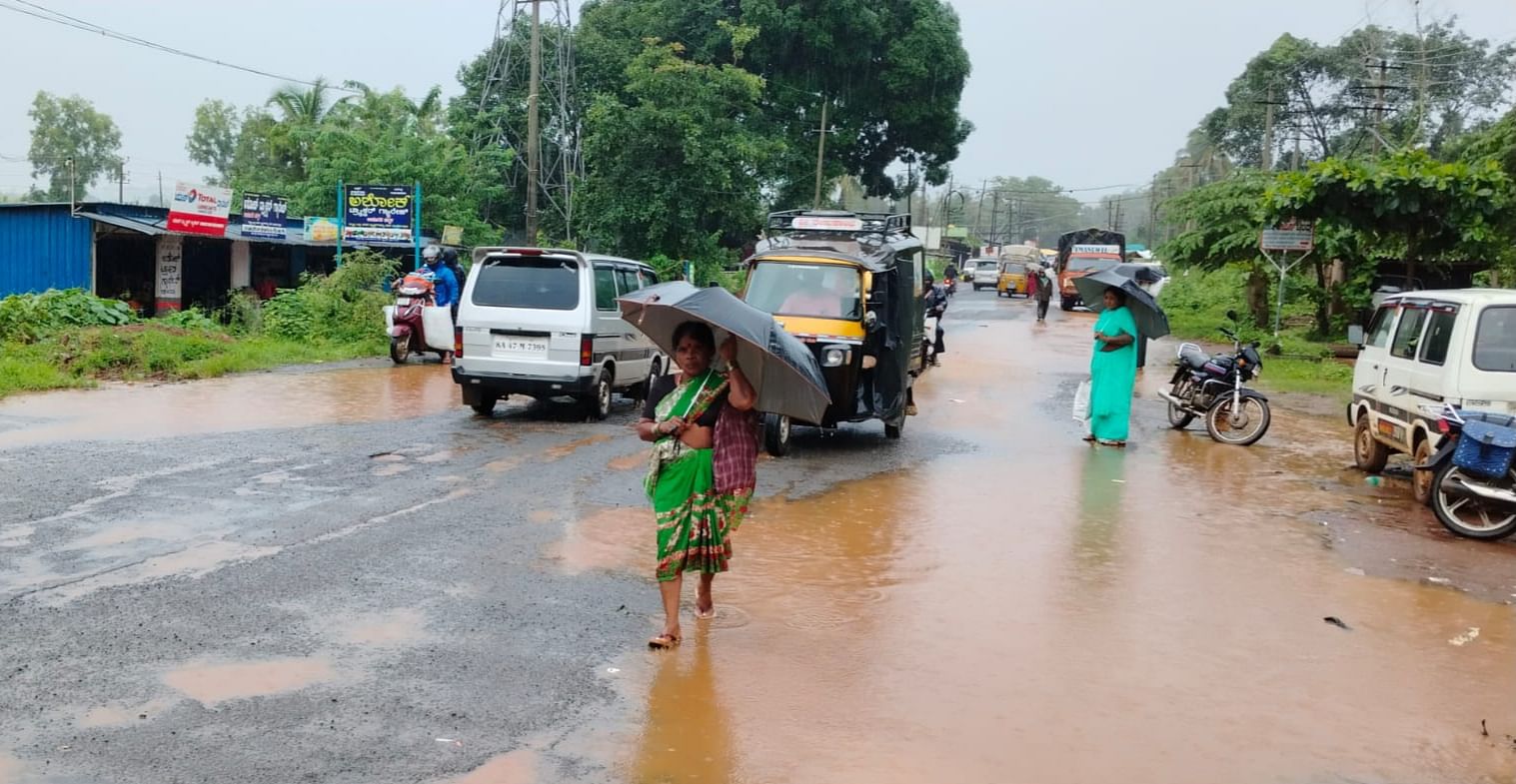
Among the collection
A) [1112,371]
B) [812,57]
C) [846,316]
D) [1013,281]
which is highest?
[812,57]

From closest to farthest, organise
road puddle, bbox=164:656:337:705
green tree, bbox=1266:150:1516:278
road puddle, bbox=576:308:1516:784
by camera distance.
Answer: road puddle, bbox=576:308:1516:784
road puddle, bbox=164:656:337:705
green tree, bbox=1266:150:1516:278

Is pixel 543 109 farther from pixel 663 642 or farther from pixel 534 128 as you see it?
pixel 663 642

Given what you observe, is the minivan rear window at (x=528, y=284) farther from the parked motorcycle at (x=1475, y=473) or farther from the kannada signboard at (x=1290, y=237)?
the kannada signboard at (x=1290, y=237)

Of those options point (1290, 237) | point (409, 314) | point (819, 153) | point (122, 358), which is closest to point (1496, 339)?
point (409, 314)

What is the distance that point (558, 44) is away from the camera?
123ft

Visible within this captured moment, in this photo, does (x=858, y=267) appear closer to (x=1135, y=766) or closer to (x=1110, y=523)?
(x=1110, y=523)

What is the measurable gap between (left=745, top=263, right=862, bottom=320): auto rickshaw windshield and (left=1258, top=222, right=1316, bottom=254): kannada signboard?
15.1 metres

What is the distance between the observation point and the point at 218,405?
1323cm

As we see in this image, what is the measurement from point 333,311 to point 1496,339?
56.8ft

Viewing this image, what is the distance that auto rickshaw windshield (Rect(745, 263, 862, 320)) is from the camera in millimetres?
12328

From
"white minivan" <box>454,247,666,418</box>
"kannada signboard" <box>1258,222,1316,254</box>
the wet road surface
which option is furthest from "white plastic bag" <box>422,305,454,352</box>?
"kannada signboard" <box>1258,222,1316,254</box>

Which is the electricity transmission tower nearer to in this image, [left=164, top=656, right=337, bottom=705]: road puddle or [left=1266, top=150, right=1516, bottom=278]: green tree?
[left=1266, top=150, right=1516, bottom=278]: green tree

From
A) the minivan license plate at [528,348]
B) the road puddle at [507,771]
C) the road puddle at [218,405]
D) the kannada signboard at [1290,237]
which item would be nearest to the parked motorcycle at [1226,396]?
the minivan license plate at [528,348]

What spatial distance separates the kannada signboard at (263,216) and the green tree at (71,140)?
41.2 metres
